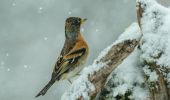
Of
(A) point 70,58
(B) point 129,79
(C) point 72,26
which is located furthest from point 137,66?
(C) point 72,26

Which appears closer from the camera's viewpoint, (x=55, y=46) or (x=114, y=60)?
(x=114, y=60)

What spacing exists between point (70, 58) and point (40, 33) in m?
30.3

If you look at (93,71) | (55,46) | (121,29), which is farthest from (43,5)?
(93,71)

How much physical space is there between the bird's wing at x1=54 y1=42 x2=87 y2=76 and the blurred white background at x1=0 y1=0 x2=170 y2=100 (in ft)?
71.2

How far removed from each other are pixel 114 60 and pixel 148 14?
82cm

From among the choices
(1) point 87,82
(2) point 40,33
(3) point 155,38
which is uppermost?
(3) point 155,38

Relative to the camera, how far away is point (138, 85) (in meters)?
10.5

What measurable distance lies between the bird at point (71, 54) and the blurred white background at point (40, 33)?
71.1ft

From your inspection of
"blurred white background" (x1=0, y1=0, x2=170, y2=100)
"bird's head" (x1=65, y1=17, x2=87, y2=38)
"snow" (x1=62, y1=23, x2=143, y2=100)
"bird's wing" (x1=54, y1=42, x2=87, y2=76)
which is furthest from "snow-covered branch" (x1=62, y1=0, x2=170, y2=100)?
"blurred white background" (x1=0, y1=0, x2=170, y2=100)

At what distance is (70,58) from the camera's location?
13953 mm

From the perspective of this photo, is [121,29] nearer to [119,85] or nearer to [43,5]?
[43,5]

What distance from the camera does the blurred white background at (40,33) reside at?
128 ft

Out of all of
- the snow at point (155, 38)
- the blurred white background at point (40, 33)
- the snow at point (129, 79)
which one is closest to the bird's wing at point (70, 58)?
the snow at point (129, 79)

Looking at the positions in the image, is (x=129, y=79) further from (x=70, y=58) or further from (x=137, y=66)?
(x=70, y=58)
